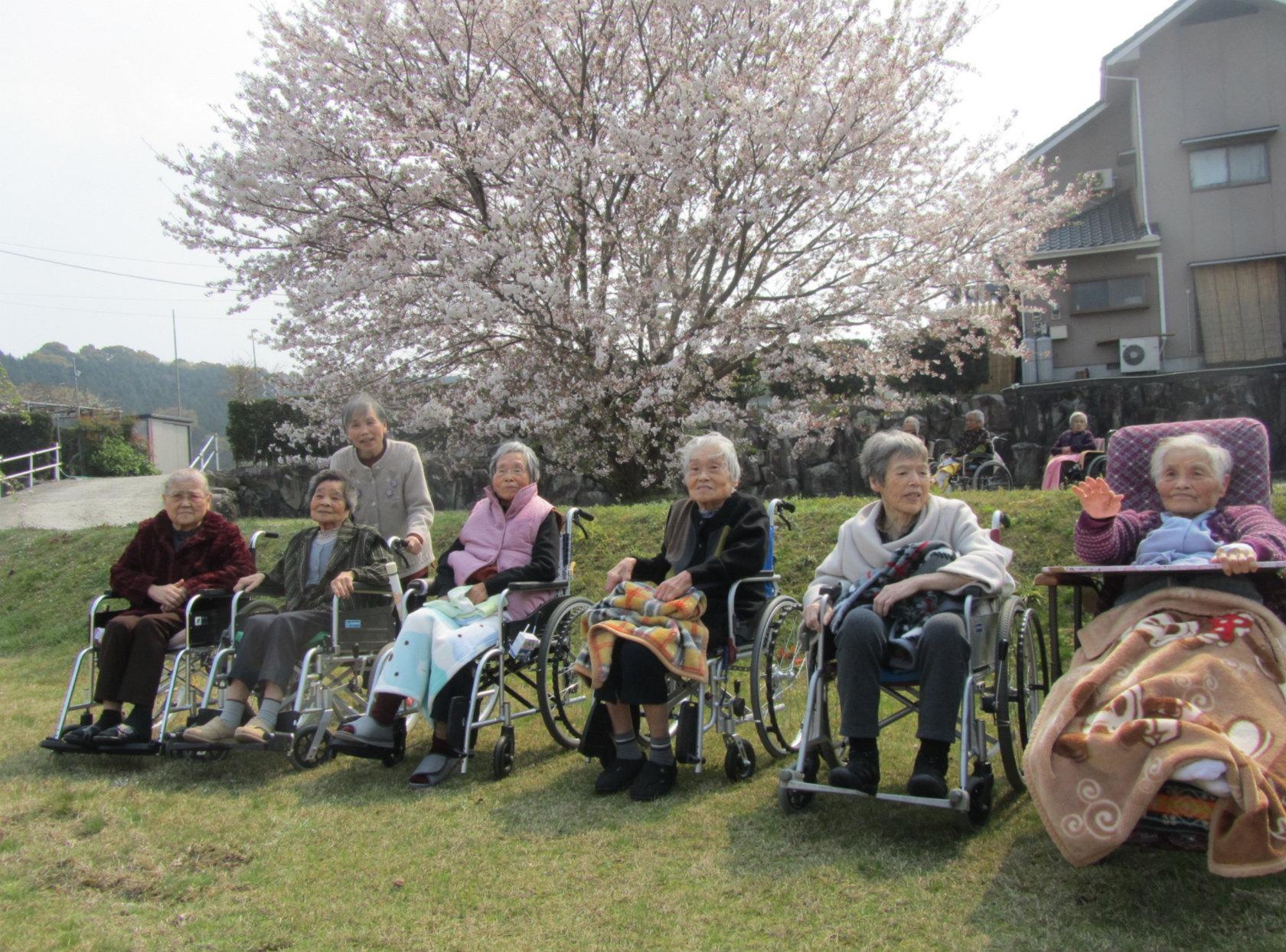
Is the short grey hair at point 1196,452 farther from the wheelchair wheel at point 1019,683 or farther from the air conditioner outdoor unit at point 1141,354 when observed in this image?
the air conditioner outdoor unit at point 1141,354

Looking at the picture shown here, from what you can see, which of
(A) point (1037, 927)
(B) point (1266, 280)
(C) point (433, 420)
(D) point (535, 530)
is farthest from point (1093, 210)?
(A) point (1037, 927)

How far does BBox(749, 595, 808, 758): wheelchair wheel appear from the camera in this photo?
3.29 m

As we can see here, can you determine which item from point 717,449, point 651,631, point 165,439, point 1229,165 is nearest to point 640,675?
point 651,631

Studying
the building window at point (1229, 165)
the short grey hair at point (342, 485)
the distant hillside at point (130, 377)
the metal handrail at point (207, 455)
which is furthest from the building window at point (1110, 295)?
the distant hillside at point (130, 377)

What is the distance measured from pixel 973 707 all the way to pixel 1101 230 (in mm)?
16786

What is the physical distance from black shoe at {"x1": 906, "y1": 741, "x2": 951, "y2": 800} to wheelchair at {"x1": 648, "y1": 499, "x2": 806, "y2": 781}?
2.01 ft

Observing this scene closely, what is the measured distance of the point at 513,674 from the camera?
3.85 metres

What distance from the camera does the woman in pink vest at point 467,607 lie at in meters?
3.52

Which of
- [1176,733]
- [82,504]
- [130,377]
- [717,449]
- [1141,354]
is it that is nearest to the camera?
[1176,733]

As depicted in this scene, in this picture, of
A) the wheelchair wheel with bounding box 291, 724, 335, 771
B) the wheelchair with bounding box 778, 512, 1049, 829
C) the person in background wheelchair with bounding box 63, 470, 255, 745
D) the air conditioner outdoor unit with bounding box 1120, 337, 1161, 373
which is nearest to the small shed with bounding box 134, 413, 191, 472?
the air conditioner outdoor unit with bounding box 1120, 337, 1161, 373

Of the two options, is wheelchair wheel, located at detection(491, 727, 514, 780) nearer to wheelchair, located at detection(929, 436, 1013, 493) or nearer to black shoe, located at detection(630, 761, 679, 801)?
black shoe, located at detection(630, 761, 679, 801)

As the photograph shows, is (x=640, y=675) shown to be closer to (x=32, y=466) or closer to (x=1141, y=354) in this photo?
(x=1141, y=354)

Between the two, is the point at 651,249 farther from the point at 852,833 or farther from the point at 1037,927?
the point at 1037,927

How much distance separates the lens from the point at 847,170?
30.0 feet
